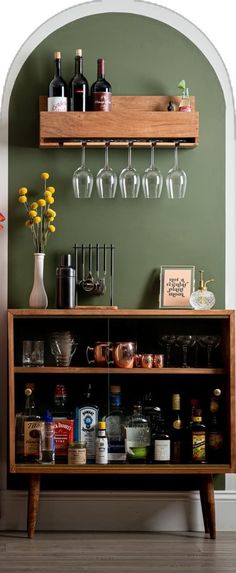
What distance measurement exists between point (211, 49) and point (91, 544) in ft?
7.98

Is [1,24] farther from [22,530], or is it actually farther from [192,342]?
[22,530]

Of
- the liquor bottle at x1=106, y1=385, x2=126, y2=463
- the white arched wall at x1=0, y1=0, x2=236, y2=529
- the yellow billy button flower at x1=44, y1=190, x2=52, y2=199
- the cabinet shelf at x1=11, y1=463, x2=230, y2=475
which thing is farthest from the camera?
the white arched wall at x1=0, y1=0, x2=236, y2=529

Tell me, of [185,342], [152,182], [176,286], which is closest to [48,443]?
[185,342]

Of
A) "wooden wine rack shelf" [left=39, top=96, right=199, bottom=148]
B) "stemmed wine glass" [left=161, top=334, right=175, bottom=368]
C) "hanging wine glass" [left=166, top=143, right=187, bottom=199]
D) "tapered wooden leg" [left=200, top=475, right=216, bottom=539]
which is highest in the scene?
"wooden wine rack shelf" [left=39, top=96, right=199, bottom=148]

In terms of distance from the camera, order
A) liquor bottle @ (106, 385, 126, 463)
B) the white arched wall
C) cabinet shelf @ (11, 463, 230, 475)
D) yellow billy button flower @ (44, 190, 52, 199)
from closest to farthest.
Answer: cabinet shelf @ (11, 463, 230, 475) → liquor bottle @ (106, 385, 126, 463) → yellow billy button flower @ (44, 190, 52, 199) → the white arched wall

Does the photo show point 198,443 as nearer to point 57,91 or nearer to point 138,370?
point 138,370

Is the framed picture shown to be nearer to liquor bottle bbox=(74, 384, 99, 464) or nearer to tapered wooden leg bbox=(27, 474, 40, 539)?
liquor bottle bbox=(74, 384, 99, 464)

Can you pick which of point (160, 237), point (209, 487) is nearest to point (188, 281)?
point (160, 237)

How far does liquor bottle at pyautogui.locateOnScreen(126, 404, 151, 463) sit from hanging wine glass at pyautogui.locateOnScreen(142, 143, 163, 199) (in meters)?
1.06

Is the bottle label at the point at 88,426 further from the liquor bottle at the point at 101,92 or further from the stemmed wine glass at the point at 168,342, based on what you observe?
the liquor bottle at the point at 101,92

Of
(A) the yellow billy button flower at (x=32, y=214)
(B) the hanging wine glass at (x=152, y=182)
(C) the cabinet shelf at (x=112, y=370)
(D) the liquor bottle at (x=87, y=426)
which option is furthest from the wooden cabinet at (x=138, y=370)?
(B) the hanging wine glass at (x=152, y=182)

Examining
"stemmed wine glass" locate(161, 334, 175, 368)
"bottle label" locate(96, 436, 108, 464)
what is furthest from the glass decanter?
"bottle label" locate(96, 436, 108, 464)

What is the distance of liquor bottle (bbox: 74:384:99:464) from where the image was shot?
4.38 meters

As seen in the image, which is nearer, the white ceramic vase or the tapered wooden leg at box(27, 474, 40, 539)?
the tapered wooden leg at box(27, 474, 40, 539)
